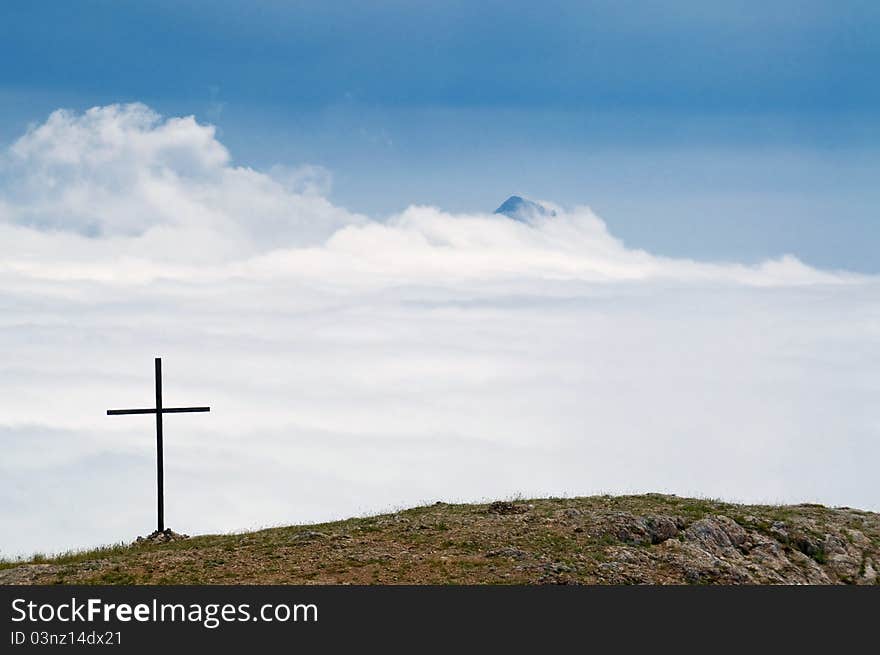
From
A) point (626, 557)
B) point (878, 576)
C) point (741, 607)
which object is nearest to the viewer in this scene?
point (741, 607)

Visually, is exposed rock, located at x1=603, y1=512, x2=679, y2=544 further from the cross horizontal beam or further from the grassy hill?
the cross horizontal beam

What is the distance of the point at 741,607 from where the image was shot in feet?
81.5

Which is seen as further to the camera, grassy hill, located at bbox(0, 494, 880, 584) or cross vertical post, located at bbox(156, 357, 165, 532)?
cross vertical post, located at bbox(156, 357, 165, 532)

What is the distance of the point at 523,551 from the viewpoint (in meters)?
29.2

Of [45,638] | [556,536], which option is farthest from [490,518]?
[45,638]

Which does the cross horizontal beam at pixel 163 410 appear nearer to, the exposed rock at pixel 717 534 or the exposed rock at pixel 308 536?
the exposed rock at pixel 308 536

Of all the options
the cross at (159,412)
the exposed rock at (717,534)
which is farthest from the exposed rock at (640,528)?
the cross at (159,412)

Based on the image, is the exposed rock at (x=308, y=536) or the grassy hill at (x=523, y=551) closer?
the grassy hill at (x=523, y=551)

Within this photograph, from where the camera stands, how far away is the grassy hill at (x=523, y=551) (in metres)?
27.9

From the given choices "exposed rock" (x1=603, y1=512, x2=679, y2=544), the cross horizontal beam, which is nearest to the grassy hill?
"exposed rock" (x1=603, y1=512, x2=679, y2=544)

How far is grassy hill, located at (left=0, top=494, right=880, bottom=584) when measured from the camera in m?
27.9

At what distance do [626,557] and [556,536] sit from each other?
2.52 m

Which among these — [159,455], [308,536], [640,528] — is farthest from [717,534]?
[159,455]

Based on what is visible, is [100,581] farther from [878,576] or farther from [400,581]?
[878,576]
